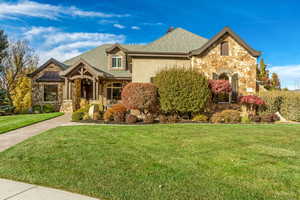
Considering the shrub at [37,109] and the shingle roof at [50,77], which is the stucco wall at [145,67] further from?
the shrub at [37,109]

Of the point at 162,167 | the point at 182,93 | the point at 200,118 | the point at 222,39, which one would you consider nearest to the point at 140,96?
the point at 182,93

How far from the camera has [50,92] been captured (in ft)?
63.4

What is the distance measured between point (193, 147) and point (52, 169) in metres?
3.93

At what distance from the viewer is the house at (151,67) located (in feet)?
48.9

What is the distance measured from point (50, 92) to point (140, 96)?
12.6m

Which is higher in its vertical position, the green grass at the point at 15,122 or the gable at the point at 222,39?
the gable at the point at 222,39

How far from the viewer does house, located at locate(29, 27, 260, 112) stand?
587 inches

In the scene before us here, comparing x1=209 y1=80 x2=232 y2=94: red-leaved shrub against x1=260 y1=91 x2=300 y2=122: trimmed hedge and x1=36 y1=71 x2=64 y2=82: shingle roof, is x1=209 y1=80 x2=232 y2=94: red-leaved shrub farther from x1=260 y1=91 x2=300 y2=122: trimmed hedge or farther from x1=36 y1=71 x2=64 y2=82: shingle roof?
x1=36 y1=71 x2=64 y2=82: shingle roof

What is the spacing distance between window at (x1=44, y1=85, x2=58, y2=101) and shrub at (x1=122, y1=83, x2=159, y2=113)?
1105cm

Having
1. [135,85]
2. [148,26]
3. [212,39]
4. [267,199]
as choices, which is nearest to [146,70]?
[135,85]

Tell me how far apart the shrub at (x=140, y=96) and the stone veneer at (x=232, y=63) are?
5.15 m

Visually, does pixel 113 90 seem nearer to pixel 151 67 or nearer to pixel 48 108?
pixel 151 67

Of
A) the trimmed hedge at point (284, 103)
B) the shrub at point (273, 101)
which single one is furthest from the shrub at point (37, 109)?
the shrub at point (273, 101)

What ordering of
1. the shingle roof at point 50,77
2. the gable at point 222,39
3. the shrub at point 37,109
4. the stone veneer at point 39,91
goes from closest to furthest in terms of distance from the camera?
the gable at point 222,39 → the shrub at point 37,109 → the shingle roof at point 50,77 → the stone veneer at point 39,91
